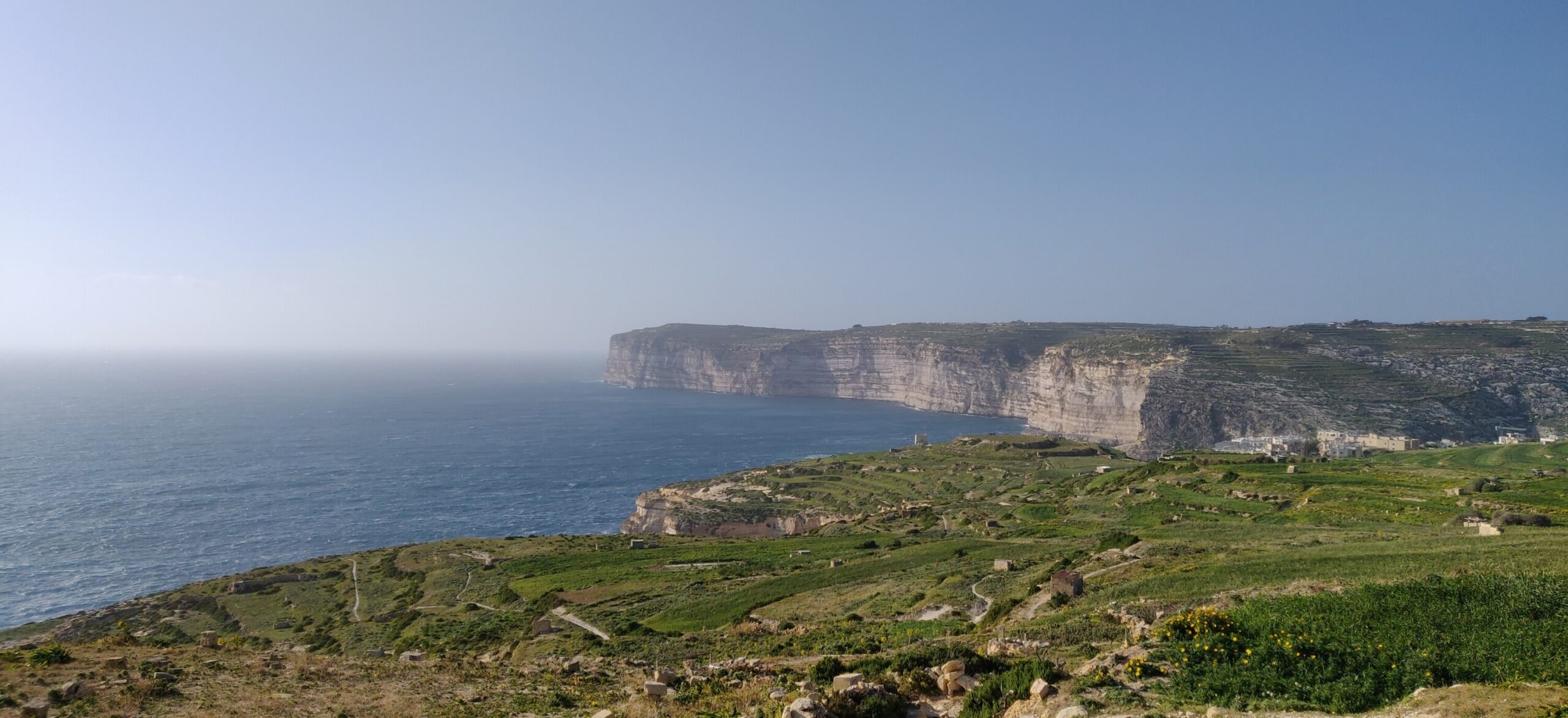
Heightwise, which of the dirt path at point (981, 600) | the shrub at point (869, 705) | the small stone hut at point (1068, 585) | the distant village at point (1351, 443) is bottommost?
the distant village at point (1351, 443)

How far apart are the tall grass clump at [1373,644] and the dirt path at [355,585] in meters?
37.5

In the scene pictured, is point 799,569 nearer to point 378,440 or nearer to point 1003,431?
point 378,440

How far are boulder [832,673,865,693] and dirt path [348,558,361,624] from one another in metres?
32.7

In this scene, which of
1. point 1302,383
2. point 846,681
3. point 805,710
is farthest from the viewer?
point 1302,383

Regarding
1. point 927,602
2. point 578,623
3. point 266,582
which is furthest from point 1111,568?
point 266,582

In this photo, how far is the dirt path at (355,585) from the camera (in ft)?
123

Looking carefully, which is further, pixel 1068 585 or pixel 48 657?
pixel 1068 585

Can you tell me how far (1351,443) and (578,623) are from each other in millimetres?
94517

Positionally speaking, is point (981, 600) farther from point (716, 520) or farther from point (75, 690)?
point (716, 520)

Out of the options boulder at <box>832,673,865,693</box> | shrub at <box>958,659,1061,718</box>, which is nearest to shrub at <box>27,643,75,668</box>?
boulder at <box>832,673,865,693</box>

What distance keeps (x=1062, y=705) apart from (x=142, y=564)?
79320mm

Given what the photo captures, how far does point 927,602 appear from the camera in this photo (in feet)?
82.1

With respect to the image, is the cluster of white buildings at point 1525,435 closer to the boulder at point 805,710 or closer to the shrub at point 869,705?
the shrub at point 869,705

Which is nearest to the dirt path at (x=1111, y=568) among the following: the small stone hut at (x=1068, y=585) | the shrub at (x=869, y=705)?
the small stone hut at (x=1068, y=585)
